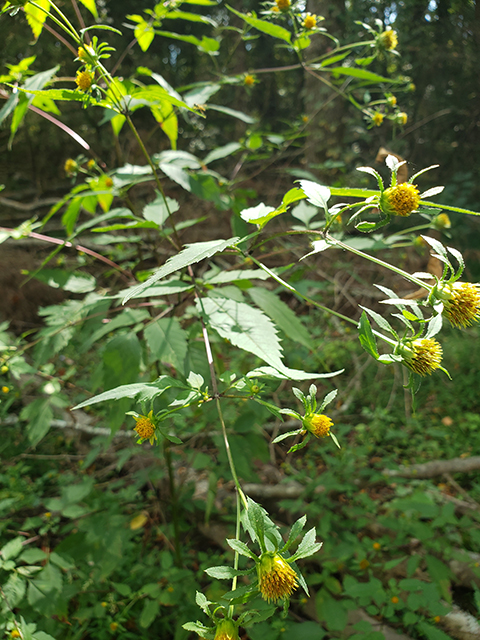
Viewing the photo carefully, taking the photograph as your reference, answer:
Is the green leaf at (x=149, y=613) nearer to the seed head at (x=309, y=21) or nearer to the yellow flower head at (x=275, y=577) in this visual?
the yellow flower head at (x=275, y=577)

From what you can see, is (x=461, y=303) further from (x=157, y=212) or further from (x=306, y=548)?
(x=157, y=212)

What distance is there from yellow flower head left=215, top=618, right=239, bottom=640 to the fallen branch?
4.60 feet

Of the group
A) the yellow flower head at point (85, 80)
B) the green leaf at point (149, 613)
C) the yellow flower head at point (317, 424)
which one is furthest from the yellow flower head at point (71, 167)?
the green leaf at point (149, 613)

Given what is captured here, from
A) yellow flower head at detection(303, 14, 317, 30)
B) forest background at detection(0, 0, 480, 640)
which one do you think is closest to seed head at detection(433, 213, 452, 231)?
forest background at detection(0, 0, 480, 640)

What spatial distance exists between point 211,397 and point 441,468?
Answer: 4.99 feet

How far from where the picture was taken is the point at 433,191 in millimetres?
550

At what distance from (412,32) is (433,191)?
3801 mm

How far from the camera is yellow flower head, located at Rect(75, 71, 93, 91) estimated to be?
0.70 metres

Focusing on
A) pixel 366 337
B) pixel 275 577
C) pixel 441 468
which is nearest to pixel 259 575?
pixel 275 577

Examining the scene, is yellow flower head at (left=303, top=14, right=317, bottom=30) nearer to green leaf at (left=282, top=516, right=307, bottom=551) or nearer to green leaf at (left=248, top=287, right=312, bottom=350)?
green leaf at (left=248, top=287, right=312, bottom=350)

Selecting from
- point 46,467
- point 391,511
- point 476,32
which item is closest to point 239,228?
point 391,511

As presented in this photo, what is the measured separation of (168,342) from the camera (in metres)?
0.88

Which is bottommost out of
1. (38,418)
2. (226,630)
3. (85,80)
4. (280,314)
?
(38,418)

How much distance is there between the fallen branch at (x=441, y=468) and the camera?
166 cm
